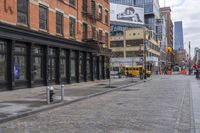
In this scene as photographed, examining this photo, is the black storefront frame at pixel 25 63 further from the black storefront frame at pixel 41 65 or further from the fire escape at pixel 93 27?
the fire escape at pixel 93 27

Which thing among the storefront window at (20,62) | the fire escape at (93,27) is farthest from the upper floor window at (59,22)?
the storefront window at (20,62)

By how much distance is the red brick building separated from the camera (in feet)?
73.5

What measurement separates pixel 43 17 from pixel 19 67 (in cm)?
599

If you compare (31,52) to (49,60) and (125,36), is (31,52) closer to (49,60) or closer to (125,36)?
(49,60)

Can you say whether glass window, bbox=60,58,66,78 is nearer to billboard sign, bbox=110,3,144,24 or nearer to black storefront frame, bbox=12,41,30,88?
black storefront frame, bbox=12,41,30,88

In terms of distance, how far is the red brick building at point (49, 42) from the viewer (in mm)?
22406

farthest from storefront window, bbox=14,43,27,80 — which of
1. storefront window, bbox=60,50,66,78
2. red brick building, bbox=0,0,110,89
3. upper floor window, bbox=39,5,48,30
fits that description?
storefront window, bbox=60,50,66,78

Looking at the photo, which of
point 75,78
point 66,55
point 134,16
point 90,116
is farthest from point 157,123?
point 134,16

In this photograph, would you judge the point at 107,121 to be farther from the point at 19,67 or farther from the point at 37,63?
the point at 37,63

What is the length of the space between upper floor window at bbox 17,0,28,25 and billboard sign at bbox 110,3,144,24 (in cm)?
9184

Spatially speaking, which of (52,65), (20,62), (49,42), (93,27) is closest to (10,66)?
(20,62)

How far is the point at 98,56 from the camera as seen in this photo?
43.1 meters

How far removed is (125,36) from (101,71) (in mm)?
54170

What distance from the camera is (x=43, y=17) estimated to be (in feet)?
91.3
